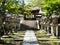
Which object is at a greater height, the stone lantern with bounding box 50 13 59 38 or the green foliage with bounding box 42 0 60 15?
the green foliage with bounding box 42 0 60 15

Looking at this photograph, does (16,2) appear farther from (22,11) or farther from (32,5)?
(32,5)

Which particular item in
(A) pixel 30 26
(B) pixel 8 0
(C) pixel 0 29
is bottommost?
(A) pixel 30 26

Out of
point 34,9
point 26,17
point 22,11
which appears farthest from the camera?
point 34,9

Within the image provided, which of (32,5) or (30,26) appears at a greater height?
(32,5)

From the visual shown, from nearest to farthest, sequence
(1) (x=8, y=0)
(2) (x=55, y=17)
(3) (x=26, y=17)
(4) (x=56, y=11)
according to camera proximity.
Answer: (2) (x=55, y=17)
(4) (x=56, y=11)
(1) (x=8, y=0)
(3) (x=26, y=17)

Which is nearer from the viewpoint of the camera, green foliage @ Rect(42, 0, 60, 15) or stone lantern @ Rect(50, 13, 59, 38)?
stone lantern @ Rect(50, 13, 59, 38)

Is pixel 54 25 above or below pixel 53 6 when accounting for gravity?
below

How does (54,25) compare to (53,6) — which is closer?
(54,25)

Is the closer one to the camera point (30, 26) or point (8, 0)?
point (8, 0)

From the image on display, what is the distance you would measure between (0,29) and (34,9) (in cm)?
4045

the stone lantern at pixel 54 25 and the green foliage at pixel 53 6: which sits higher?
the green foliage at pixel 53 6

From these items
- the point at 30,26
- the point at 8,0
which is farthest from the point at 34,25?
the point at 8,0

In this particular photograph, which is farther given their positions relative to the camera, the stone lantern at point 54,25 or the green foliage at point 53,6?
the green foliage at point 53,6

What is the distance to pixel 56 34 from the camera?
2191 cm
